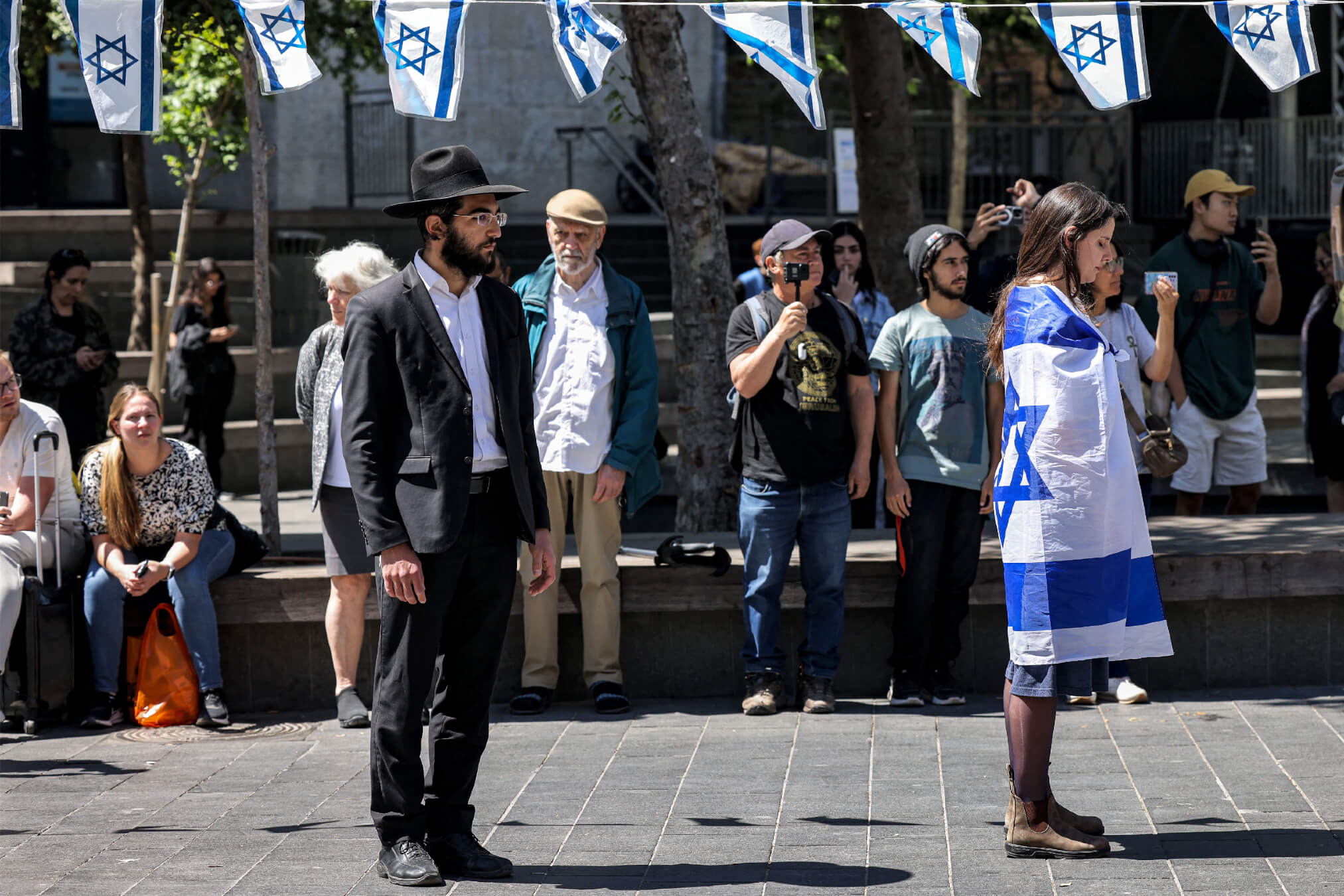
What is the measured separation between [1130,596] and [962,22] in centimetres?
288

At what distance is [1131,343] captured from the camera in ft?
24.0

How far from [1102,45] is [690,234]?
2.56m

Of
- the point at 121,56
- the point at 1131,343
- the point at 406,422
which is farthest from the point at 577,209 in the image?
the point at 1131,343

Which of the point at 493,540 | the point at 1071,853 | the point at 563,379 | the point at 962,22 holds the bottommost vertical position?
the point at 1071,853

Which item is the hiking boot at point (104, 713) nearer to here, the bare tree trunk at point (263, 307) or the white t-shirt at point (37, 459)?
the white t-shirt at point (37, 459)

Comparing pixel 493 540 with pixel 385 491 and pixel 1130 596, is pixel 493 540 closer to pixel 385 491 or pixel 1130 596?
pixel 385 491

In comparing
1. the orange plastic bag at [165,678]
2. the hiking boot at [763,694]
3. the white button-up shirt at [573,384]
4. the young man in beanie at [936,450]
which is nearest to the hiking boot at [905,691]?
the young man in beanie at [936,450]

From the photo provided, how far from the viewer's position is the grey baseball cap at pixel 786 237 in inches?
263

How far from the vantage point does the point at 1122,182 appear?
19.0m

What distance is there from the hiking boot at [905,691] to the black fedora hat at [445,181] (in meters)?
3.15

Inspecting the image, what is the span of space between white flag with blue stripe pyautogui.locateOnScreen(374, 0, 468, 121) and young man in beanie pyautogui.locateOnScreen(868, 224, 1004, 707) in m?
2.06

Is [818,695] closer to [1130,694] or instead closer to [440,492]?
[1130,694]

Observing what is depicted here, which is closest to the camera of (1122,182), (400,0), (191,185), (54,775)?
(54,775)

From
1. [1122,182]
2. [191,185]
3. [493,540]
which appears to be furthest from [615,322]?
[1122,182]
